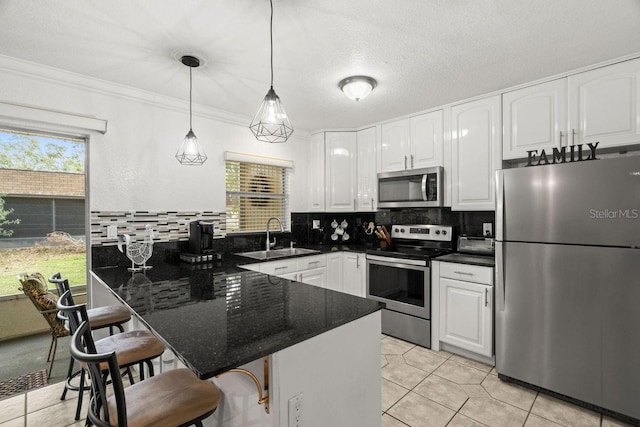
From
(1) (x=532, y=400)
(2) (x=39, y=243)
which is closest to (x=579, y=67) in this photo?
(1) (x=532, y=400)

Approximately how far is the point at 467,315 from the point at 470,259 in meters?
0.48

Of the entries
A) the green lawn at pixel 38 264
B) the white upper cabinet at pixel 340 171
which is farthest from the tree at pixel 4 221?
the white upper cabinet at pixel 340 171

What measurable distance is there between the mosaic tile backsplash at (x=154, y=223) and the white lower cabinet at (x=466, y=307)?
228cm

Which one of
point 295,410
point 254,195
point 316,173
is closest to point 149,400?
point 295,410

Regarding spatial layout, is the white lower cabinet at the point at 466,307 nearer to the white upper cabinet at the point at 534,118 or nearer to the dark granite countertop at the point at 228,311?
the white upper cabinet at the point at 534,118

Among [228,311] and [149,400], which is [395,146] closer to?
[228,311]

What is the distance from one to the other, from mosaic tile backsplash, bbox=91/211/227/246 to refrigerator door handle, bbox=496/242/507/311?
255 cm

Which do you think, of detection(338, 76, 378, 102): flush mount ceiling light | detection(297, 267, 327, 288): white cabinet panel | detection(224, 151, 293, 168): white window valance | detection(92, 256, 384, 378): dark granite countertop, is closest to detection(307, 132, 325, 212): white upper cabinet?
detection(224, 151, 293, 168): white window valance

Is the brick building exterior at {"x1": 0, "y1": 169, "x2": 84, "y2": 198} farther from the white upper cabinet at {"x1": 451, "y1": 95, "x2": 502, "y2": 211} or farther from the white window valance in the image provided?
the white upper cabinet at {"x1": 451, "y1": 95, "x2": 502, "y2": 211}

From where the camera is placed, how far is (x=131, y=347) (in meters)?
1.57

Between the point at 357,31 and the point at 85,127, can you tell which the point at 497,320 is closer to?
the point at 357,31

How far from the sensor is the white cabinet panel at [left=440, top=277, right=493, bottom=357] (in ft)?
8.35

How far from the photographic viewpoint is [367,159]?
376 centimetres

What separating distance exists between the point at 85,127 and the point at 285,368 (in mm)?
2466
